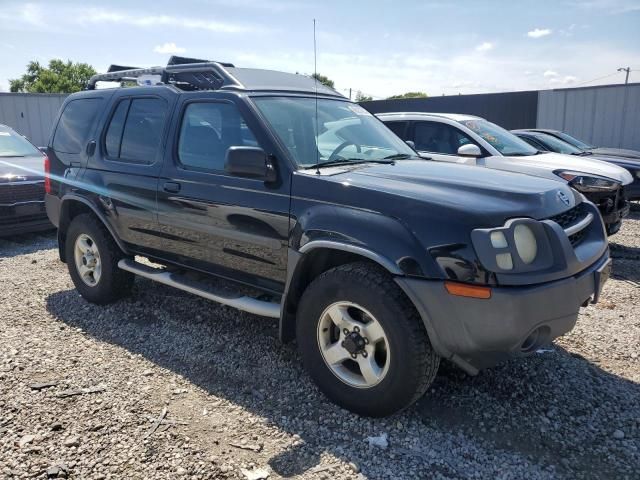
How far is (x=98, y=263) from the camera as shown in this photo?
478cm

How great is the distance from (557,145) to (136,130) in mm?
7928

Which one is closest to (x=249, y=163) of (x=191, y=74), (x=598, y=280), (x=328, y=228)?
(x=328, y=228)

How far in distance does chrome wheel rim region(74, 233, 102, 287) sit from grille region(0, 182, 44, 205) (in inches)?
122

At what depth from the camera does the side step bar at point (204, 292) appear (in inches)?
135

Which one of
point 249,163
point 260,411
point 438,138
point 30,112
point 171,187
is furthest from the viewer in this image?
point 30,112

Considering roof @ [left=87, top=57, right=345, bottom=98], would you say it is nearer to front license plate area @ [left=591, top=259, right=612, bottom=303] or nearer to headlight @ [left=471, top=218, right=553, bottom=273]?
headlight @ [left=471, top=218, right=553, bottom=273]

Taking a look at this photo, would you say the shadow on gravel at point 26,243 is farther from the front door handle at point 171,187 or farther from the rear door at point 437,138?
the rear door at point 437,138

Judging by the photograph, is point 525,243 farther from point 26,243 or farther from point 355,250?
point 26,243

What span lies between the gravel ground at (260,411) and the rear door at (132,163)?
2.82 ft

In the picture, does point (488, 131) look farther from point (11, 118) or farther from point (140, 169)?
point (11, 118)

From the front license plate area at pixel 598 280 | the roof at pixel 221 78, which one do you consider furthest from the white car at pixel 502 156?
the front license plate area at pixel 598 280

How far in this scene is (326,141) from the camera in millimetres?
3707

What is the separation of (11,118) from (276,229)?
20869 mm

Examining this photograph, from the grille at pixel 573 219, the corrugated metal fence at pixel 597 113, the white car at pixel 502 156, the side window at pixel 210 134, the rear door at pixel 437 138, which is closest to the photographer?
the grille at pixel 573 219
